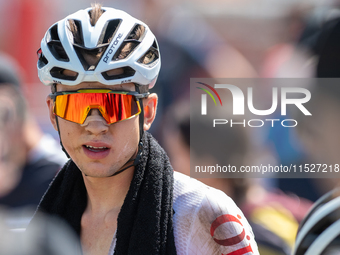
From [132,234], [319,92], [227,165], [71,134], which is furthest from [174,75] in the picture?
[132,234]

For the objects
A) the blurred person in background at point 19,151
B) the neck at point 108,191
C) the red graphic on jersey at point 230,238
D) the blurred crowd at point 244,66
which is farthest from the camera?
the blurred person in background at point 19,151

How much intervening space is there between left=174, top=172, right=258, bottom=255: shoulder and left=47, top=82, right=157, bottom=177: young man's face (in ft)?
1.13

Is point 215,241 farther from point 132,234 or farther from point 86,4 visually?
point 86,4

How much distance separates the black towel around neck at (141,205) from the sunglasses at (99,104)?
0.25 metres

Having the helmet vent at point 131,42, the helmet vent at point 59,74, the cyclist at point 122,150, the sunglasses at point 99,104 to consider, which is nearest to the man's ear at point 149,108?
the cyclist at point 122,150

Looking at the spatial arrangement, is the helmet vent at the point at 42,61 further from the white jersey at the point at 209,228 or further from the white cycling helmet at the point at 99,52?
the white jersey at the point at 209,228

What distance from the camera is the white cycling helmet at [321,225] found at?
273cm

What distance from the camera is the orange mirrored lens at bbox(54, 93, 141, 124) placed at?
4.89 ft

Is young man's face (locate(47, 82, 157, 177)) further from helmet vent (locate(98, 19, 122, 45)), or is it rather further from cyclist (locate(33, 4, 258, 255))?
helmet vent (locate(98, 19, 122, 45))

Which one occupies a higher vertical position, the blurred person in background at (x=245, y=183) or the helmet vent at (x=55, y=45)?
the helmet vent at (x=55, y=45)

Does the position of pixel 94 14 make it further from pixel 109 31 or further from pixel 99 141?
pixel 99 141

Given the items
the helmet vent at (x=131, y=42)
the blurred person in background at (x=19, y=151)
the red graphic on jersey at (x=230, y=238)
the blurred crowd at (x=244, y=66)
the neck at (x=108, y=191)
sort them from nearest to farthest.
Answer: the red graphic on jersey at (x=230, y=238), the helmet vent at (x=131, y=42), the neck at (x=108, y=191), the blurred crowd at (x=244, y=66), the blurred person in background at (x=19, y=151)

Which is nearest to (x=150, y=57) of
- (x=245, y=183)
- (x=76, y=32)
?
(x=76, y=32)

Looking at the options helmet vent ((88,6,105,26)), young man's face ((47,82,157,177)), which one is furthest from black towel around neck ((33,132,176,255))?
helmet vent ((88,6,105,26))
